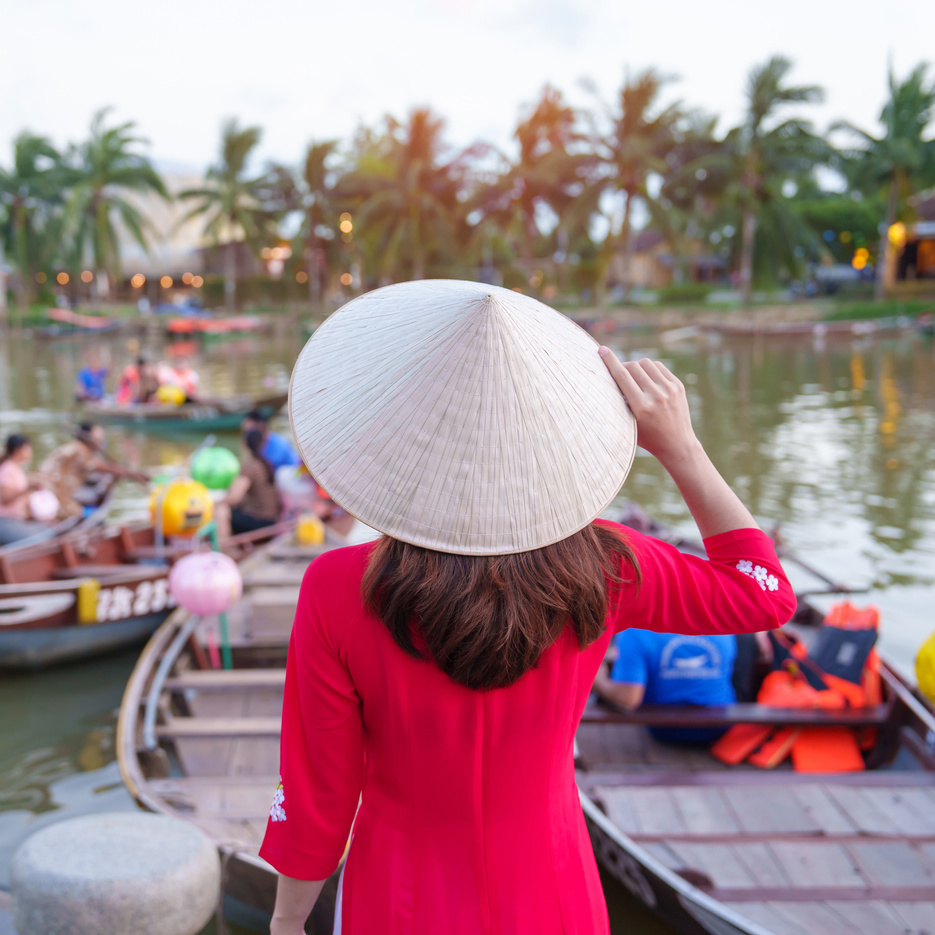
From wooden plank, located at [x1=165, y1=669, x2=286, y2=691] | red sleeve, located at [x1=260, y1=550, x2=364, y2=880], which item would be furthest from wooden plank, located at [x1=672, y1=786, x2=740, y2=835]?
red sleeve, located at [x1=260, y1=550, x2=364, y2=880]

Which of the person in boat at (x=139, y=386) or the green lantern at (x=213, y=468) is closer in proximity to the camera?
the green lantern at (x=213, y=468)

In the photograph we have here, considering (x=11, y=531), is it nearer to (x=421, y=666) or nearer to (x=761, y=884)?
(x=761, y=884)

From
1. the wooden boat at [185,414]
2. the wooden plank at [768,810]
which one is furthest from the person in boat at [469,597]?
the wooden boat at [185,414]

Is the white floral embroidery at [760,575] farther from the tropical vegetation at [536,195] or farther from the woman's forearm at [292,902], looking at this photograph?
the tropical vegetation at [536,195]

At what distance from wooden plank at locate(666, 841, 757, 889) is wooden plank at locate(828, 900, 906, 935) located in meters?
0.29

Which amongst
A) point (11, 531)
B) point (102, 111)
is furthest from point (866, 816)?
point (102, 111)

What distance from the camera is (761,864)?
2881mm

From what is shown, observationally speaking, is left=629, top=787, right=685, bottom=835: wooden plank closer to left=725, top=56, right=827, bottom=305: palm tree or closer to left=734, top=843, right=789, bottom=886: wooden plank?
left=734, top=843, right=789, bottom=886: wooden plank

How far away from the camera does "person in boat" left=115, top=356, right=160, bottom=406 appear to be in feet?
49.6

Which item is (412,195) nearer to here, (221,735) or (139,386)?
(139,386)

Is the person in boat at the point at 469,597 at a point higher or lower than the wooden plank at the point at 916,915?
higher

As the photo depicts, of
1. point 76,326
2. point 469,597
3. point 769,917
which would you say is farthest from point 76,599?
point 76,326

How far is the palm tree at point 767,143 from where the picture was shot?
106ft

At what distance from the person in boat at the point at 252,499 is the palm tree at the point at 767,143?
3192 centimetres
